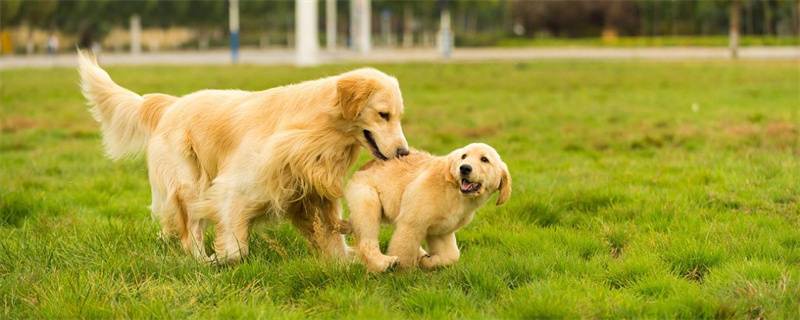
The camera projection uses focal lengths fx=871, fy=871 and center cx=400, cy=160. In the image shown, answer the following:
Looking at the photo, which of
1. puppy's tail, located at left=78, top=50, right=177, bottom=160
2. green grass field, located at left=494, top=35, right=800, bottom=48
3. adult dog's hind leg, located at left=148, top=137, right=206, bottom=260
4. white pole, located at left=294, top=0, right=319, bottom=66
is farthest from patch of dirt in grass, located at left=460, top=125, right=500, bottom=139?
green grass field, located at left=494, top=35, right=800, bottom=48

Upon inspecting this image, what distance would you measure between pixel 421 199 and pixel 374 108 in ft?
1.99

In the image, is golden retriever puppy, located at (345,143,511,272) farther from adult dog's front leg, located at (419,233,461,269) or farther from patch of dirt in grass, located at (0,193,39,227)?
patch of dirt in grass, located at (0,193,39,227)

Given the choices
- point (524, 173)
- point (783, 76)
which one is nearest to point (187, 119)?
point (524, 173)

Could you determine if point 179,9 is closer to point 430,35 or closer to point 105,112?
point 430,35

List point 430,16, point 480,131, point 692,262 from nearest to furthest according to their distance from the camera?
point 692,262, point 480,131, point 430,16

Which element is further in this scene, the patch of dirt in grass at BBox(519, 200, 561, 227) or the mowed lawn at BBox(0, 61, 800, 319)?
the patch of dirt in grass at BBox(519, 200, 561, 227)

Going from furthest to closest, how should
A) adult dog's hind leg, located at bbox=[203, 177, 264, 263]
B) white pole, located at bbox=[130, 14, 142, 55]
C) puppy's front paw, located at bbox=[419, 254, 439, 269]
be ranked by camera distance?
white pole, located at bbox=[130, 14, 142, 55]
adult dog's hind leg, located at bbox=[203, 177, 264, 263]
puppy's front paw, located at bbox=[419, 254, 439, 269]

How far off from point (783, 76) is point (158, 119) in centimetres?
2245

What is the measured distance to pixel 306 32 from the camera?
3497cm

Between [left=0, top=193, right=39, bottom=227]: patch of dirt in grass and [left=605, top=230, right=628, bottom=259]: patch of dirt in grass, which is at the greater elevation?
[left=0, top=193, right=39, bottom=227]: patch of dirt in grass

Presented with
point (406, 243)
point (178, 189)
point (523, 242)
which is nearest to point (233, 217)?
point (178, 189)

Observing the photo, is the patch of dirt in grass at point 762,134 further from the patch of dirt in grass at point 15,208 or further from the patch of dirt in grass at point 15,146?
the patch of dirt in grass at point 15,146

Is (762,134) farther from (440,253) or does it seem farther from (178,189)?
(178,189)

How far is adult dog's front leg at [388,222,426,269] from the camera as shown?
519cm
